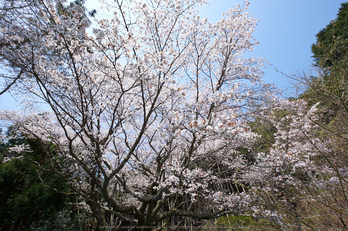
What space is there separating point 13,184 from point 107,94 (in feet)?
17.8

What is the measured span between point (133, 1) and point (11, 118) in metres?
6.94

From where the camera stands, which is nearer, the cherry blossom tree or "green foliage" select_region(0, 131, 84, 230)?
the cherry blossom tree

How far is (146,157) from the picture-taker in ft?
22.0

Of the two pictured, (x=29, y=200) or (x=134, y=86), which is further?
(x=29, y=200)

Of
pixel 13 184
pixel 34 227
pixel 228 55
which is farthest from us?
pixel 13 184

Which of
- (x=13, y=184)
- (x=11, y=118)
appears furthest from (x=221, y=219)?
(x=11, y=118)

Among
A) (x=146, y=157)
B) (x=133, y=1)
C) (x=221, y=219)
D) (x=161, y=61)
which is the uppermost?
(x=133, y=1)

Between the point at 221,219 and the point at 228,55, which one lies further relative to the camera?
the point at 221,219

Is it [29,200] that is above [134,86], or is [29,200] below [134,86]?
below

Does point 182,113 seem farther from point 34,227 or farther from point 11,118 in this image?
point 11,118

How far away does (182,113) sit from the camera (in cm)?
305

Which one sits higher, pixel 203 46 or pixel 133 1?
pixel 133 1

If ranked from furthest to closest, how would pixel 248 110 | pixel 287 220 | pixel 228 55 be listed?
pixel 228 55 < pixel 248 110 < pixel 287 220

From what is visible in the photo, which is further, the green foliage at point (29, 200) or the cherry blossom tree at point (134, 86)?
the green foliage at point (29, 200)
